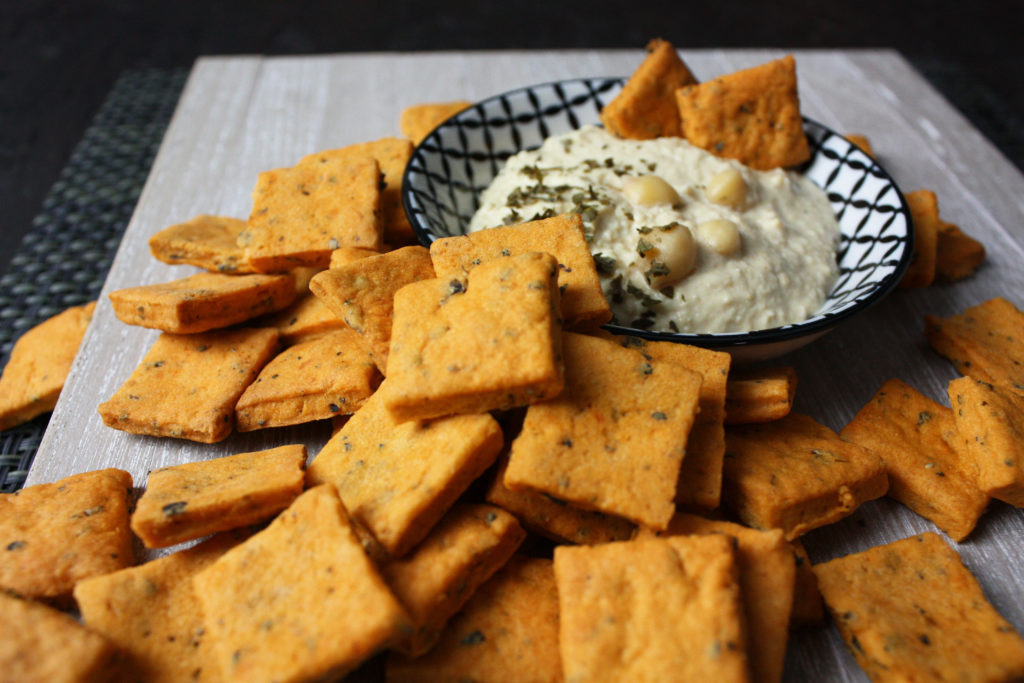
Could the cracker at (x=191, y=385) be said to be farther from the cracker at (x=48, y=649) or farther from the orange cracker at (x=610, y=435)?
the orange cracker at (x=610, y=435)

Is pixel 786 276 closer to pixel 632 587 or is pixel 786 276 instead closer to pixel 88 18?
pixel 632 587

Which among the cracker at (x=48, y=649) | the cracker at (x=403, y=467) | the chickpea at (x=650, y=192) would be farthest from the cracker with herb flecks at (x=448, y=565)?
the chickpea at (x=650, y=192)

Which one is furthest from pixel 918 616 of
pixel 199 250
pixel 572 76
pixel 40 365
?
pixel 572 76

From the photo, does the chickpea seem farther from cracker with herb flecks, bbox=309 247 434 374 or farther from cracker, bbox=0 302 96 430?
cracker, bbox=0 302 96 430

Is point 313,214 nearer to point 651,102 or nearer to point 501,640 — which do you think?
point 651,102

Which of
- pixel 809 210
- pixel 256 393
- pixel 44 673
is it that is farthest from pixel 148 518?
pixel 809 210
